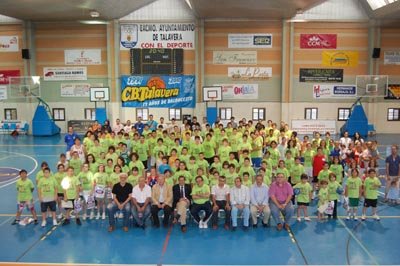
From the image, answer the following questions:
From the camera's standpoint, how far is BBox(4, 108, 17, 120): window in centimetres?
2849

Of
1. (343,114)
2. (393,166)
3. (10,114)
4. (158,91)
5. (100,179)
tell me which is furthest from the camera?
(10,114)

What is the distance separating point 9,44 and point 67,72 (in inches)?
172

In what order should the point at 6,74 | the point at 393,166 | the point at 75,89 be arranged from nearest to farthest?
the point at 393,166 → the point at 75,89 → the point at 6,74

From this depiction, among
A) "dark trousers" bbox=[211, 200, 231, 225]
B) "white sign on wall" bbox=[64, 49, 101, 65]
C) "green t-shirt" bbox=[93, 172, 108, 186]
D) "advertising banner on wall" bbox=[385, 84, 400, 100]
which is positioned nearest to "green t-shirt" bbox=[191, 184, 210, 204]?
"dark trousers" bbox=[211, 200, 231, 225]

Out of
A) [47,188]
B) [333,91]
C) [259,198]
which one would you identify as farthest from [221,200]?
[333,91]

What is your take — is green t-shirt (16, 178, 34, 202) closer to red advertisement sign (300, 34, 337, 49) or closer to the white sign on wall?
the white sign on wall

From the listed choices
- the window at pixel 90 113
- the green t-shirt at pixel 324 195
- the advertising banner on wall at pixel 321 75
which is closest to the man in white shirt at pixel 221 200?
the green t-shirt at pixel 324 195

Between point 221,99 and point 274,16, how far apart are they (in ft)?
20.0

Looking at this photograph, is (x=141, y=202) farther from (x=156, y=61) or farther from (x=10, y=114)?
(x=10, y=114)

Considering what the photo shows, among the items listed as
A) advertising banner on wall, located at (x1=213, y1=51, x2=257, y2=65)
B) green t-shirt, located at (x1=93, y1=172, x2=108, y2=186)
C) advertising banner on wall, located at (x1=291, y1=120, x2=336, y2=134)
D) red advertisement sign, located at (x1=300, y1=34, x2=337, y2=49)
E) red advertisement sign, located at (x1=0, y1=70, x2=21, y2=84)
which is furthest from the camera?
red advertisement sign, located at (x1=0, y1=70, x2=21, y2=84)

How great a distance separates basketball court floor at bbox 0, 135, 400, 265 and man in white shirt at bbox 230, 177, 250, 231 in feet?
0.95

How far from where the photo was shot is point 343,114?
2725cm

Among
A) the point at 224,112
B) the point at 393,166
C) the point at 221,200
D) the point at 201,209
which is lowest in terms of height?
the point at 201,209

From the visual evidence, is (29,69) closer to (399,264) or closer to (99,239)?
(99,239)
